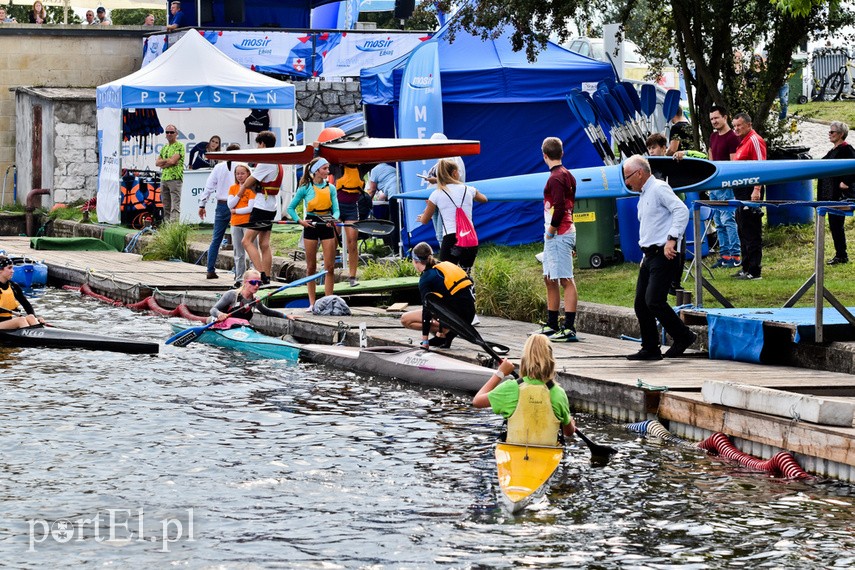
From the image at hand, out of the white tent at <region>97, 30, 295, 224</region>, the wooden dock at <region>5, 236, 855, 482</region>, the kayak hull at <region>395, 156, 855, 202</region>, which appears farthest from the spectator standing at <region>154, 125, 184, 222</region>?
the kayak hull at <region>395, 156, 855, 202</region>

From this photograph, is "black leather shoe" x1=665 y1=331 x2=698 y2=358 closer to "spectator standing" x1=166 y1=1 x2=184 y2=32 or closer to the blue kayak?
the blue kayak

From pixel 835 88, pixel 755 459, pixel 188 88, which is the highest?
pixel 835 88

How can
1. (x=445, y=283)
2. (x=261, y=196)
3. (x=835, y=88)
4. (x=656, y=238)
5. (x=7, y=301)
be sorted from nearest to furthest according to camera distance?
(x=656, y=238)
(x=445, y=283)
(x=7, y=301)
(x=261, y=196)
(x=835, y=88)

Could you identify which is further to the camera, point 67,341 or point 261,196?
point 261,196

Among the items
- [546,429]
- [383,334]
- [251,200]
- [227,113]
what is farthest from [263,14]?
[546,429]

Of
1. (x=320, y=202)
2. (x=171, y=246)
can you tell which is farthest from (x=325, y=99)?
(x=320, y=202)

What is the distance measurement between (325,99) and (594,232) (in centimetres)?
1314

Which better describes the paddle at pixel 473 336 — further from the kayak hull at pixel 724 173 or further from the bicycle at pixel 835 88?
the bicycle at pixel 835 88

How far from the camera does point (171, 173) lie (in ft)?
83.2

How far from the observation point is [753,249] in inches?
596

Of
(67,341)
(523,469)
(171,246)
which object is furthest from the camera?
(171,246)

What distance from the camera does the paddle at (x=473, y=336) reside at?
9648 millimetres

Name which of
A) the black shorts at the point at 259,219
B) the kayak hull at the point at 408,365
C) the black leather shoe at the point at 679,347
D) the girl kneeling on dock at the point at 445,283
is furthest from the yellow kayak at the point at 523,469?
the black shorts at the point at 259,219

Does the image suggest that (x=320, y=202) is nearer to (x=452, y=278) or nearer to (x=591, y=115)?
(x=452, y=278)
